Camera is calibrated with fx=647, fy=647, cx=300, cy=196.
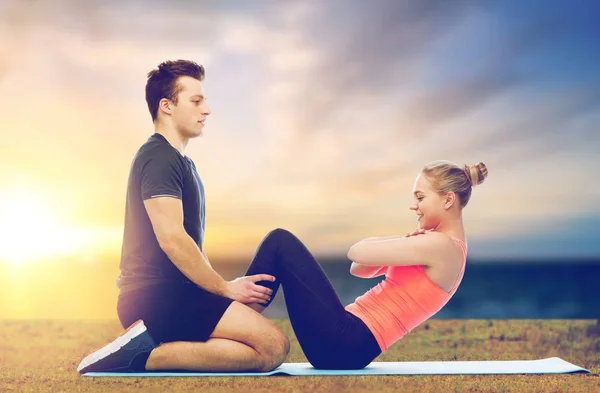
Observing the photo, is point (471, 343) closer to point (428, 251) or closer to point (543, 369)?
point (543, 369)

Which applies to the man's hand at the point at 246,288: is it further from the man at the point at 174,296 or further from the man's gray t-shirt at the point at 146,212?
the man's gray t-shirt at the point at 146,212

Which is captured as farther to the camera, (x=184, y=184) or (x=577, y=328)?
(x=577, y=328)

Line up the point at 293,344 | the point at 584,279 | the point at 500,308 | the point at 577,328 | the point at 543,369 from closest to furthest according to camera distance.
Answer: the point at 543,369 < the point at 293,344 < the point at 577,328 < the point at 500,308 < the point at 584,279

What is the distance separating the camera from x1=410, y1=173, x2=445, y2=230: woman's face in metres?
3.52

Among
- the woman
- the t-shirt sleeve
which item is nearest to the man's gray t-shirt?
Answer: the t-shirt sleeve

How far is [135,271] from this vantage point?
11.5 ft

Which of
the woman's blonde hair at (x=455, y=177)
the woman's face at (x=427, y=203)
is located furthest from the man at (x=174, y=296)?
the woman's blonde hair at (x=455, y=177)

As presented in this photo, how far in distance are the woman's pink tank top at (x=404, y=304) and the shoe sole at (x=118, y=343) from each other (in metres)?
1.16

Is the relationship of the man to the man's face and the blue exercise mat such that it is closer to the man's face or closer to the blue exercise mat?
the blue exercise mat

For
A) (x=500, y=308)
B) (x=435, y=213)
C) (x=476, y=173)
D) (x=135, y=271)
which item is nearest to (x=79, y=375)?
(x=135, y=271)

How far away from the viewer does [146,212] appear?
350cm

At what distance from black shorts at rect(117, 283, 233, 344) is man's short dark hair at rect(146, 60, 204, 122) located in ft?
3.37

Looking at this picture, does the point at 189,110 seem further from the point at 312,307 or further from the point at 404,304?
the point at 404,304

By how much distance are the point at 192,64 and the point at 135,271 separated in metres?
1.25
